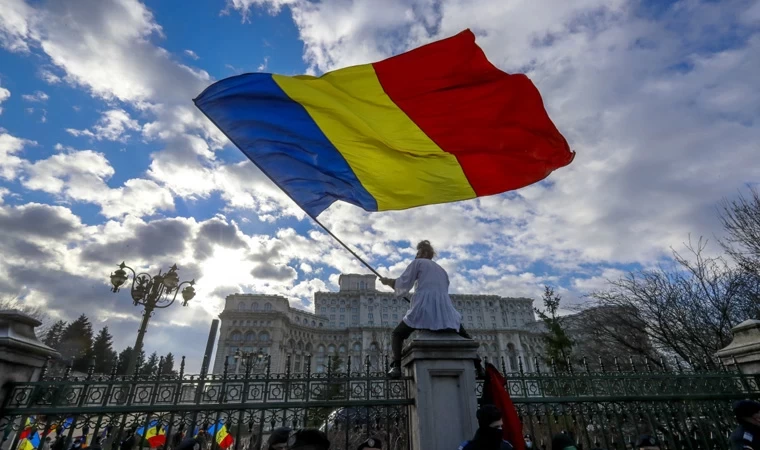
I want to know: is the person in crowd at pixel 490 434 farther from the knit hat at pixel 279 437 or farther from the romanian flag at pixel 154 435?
the romanian flag at pixel 154 435

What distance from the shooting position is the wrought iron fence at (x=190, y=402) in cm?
461

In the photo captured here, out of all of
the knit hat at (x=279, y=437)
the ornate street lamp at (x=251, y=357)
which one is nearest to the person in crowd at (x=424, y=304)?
the knit hat at (x=279, y=437)

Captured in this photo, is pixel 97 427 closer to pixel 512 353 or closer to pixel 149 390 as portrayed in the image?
pixel 149 390

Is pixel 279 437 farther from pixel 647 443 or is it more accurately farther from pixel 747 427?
pixel 747 427

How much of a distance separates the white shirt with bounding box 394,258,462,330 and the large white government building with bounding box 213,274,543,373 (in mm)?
74308

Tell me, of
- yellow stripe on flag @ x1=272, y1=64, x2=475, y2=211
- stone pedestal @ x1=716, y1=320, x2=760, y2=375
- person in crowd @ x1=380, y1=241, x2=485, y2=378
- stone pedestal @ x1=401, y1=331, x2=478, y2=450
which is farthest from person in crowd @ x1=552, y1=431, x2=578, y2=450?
stone pedestal @ x1=716, y1=320, x2=760, y2=375

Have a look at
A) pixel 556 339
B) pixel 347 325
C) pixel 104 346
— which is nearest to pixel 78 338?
pixel 104 346

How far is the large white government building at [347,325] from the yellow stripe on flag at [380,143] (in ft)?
244

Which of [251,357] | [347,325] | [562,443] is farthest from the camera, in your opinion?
[347,325]

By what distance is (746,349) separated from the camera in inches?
269

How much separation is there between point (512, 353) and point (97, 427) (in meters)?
104

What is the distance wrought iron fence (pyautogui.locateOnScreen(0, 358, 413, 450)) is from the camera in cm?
461

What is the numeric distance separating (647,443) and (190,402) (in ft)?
19.0

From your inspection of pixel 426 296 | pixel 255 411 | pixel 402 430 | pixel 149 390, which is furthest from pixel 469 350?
pixel 149 390
